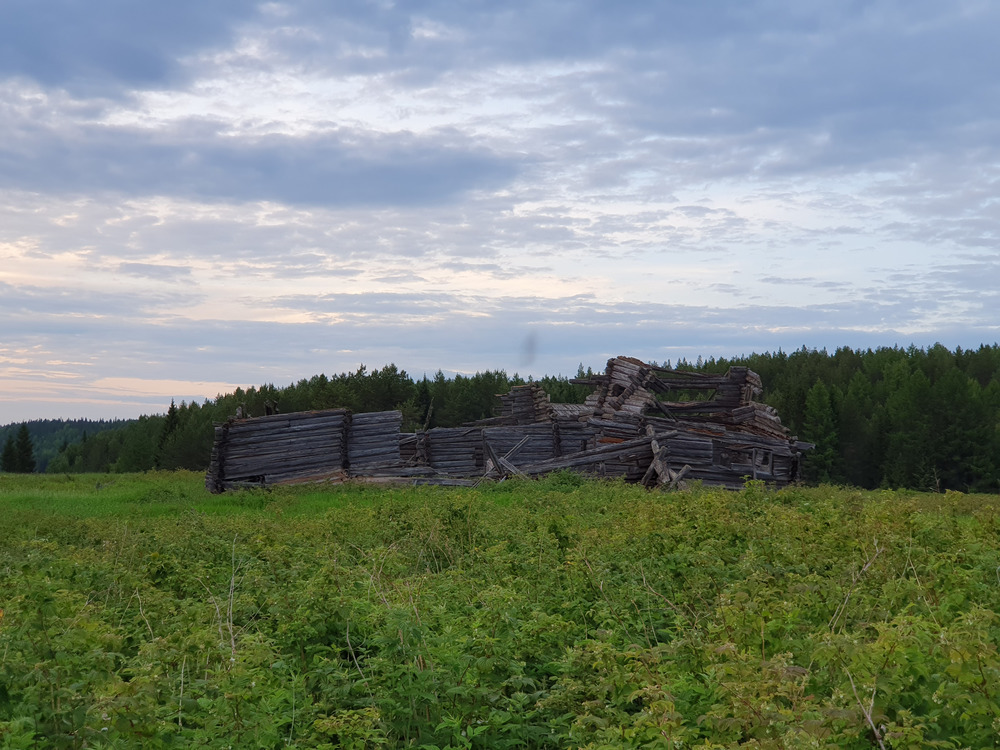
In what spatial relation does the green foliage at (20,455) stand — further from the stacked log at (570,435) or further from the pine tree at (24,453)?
the stacked log at (570,435)

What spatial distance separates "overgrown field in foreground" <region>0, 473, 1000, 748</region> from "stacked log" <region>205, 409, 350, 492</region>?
15135mm

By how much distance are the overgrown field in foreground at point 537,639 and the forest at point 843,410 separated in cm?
3487

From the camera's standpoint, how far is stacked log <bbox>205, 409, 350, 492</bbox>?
26.8 metres

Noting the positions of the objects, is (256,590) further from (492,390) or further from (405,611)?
(492,390)

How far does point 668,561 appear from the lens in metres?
8.63

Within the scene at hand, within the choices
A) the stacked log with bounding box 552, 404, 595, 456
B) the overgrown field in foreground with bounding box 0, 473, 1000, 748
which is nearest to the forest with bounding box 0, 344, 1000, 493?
the stacked log with bounding box 552, 404, 595, 456

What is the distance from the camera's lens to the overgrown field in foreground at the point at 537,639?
13.2 ft

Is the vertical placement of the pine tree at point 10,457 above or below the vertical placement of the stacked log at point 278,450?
below

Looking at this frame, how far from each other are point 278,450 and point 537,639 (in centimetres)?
2278

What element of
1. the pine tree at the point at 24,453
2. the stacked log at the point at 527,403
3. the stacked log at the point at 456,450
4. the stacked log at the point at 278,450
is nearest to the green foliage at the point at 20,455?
the pine tree at the point at 24,453

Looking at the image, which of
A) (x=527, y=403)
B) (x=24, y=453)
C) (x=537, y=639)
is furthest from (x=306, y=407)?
(x=537, y=639)

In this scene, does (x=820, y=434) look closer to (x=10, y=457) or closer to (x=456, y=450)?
(x=456, y=450)

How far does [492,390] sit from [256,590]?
80.6m

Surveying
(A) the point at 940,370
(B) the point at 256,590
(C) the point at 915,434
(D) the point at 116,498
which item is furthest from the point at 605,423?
(A) the point at 940,370
